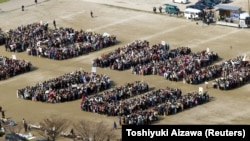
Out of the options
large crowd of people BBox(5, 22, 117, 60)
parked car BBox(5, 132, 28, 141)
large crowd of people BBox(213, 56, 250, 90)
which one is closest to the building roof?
large crowd of people BBox(5, 22, 117, 60)

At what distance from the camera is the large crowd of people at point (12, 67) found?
8338cm

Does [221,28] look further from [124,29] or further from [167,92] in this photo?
[167,92]

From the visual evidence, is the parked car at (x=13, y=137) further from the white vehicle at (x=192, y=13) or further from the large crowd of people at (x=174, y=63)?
the white vehicle at (x=192, y=13)

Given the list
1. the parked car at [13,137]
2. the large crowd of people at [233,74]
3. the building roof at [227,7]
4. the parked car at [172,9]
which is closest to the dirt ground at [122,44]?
the large crowd of people at [233,74]

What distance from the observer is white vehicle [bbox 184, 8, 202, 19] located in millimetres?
98688

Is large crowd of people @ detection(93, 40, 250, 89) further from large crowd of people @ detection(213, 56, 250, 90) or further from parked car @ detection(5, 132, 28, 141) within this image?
parked car @ detection(5, 132, 28, 141)

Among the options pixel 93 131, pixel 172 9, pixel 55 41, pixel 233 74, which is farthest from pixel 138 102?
pixel 172 9

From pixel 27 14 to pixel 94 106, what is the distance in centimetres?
3837

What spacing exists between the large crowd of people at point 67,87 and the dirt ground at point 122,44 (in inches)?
27.2

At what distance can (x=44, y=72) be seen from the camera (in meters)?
84.4

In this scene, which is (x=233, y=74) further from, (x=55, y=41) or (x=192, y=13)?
(x=192, y=13)

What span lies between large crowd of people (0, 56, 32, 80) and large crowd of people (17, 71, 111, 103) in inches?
211

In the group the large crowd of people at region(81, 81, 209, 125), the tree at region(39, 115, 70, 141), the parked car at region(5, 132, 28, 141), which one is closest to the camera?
the parked car at region(5, 132, 28, 141)

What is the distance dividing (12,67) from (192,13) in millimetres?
25218
